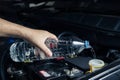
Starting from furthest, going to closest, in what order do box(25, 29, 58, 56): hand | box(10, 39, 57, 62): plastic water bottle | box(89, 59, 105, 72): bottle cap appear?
1. box(10, 39, 57, 62): plastic water bottle
2. box(89, 59, 105, 72): bottle cap
3. box(25, 29, 58, 56): hand

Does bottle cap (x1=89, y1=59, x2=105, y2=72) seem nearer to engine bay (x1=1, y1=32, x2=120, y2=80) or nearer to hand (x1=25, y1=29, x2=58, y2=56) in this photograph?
engine bay (x1=1, y1=32, x2=120, y2=80)

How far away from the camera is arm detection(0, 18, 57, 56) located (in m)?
0.94

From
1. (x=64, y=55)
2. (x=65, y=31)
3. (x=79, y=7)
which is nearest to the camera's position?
(x=64, y=55)

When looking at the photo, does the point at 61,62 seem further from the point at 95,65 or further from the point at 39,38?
the point at 39,38

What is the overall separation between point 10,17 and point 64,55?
32.6 inches

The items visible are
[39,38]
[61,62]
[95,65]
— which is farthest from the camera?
[61,62]

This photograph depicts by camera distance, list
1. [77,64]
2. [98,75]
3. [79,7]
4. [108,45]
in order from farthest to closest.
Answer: [79,7]
[108,45]
[77,64]
[98,75]

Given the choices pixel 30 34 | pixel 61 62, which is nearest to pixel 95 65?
pixel 61 62

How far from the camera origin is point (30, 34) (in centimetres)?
Result: 96

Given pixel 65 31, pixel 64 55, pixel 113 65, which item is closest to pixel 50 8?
pixel 65 31

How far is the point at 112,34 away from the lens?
149cm

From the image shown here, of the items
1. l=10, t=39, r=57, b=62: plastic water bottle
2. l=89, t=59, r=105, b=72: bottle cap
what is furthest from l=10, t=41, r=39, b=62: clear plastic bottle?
l=89, t=59, r=105, b=72: bottle cap

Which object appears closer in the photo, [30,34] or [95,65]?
[30,34]

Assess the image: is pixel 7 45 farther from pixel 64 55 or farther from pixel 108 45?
pixel 108 45
